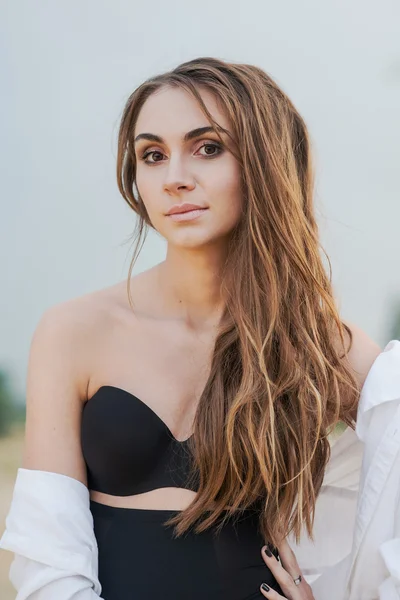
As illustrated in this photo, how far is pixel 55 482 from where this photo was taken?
68.9 inches

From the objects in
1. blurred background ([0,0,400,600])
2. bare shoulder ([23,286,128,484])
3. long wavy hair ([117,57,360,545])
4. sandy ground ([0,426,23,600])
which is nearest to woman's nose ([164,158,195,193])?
long wavy hair ([117,57,360,545])

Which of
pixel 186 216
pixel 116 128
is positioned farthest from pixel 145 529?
pixel 116 128

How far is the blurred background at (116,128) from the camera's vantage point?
354cm

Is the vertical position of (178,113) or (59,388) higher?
(178,113)

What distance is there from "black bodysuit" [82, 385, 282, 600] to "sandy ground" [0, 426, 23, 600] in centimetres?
173

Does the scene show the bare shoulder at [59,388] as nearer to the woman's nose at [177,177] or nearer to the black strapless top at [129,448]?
the black strapless top at [129,448]

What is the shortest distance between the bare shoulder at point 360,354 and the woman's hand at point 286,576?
19.8 inches

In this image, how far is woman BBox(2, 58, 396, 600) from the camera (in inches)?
70.5

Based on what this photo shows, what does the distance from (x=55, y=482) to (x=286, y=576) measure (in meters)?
0.64

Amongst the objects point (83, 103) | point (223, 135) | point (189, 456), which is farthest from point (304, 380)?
point (83, 103)

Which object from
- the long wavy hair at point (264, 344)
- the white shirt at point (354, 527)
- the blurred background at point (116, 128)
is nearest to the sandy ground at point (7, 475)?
the blurred background at point (116, 128)

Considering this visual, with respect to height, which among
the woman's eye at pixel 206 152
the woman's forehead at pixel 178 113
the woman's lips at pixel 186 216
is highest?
the woman's forehead at pixel 178 113

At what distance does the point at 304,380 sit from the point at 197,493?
404mm

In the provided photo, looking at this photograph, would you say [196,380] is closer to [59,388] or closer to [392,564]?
[59,388]
